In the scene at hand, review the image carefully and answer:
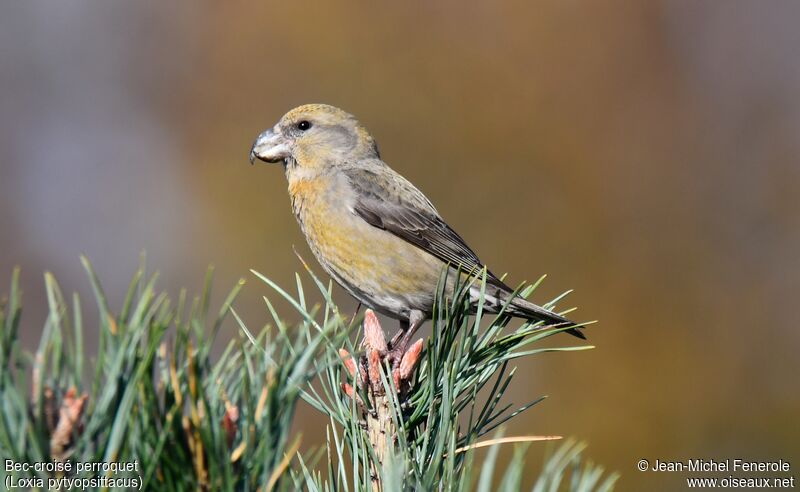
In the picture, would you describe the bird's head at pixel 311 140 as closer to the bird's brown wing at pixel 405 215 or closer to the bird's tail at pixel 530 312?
the bird's brown wing at pixel 405 215

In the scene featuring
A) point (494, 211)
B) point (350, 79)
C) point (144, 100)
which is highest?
point (144, 100)

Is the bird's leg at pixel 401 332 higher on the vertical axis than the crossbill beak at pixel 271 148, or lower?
lower

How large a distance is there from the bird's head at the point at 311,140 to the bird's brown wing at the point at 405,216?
212 mm

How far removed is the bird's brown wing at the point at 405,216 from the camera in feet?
14.6

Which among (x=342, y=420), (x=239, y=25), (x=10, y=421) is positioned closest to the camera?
(x=10, y=421)

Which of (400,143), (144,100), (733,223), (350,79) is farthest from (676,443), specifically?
(144,100)

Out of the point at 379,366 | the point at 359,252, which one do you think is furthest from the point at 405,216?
the point at 379,366

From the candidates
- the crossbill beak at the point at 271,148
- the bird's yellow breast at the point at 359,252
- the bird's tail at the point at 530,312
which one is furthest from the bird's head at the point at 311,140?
the bird's tail at the point at 530,312

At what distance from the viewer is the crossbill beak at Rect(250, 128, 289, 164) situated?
4871 mm

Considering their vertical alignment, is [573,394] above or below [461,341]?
above

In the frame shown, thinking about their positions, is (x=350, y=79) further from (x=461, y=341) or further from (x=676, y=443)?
(x=461, y=341)

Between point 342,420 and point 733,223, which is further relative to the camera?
point 733,223

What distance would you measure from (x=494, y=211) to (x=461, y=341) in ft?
19.3

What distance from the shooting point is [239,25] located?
32.2 feet
